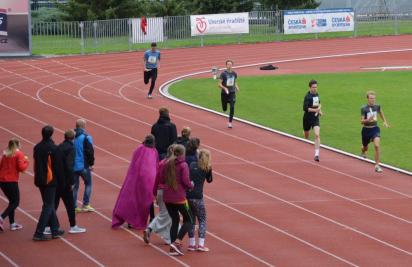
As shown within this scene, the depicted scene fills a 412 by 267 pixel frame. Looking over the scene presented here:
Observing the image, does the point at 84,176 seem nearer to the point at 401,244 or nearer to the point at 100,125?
the point at 401,244

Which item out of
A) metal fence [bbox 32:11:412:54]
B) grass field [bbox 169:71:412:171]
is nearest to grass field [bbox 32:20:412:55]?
metal fence [bbox 32:11:412:54]

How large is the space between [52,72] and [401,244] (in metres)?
26.1

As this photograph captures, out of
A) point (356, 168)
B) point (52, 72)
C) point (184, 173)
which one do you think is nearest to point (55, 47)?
point (52, 72)

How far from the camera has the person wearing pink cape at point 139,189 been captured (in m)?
13.5

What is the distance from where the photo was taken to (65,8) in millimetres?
61781

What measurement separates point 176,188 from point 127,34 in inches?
1495

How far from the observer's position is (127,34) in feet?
163

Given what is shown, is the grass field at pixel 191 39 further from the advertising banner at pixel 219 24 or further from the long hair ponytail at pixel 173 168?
the long hair ponytail at pixel 173 168

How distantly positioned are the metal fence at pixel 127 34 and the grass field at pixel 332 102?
1381 centimetres

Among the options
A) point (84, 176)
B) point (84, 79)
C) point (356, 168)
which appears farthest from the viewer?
point (84, 79)

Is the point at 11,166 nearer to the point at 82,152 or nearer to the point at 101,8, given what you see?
the point at 82,152

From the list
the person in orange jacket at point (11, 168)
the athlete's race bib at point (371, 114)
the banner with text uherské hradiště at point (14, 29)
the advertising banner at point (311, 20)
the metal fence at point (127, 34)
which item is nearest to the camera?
the person in orange jacket at point (11, 168)

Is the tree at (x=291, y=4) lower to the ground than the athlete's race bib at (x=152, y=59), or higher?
higher

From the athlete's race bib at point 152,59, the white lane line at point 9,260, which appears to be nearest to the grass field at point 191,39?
the athlete's race bib at point 152,59
